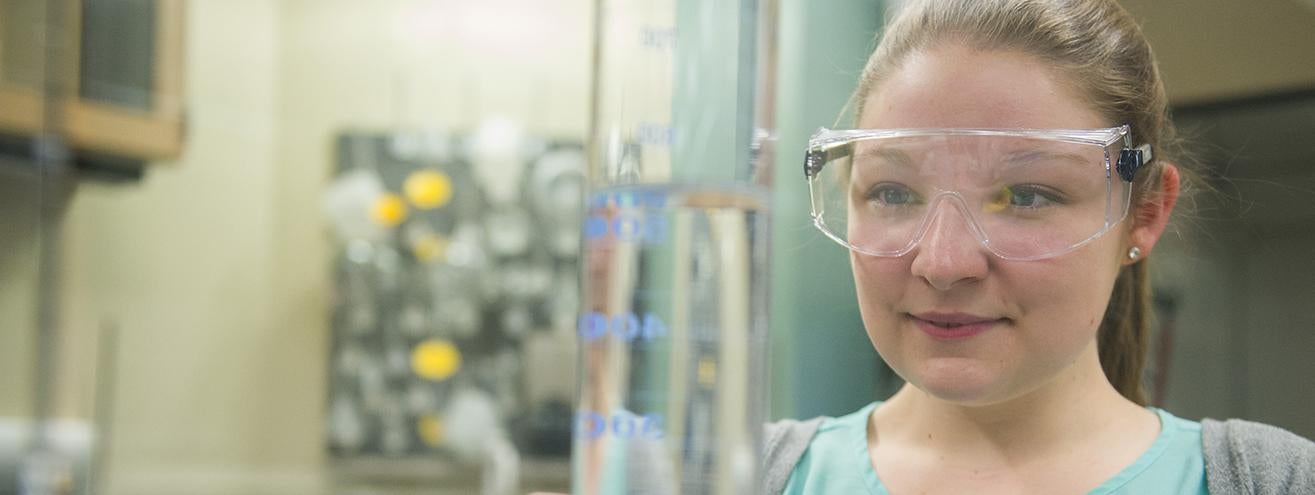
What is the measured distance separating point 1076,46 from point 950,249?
0.13m

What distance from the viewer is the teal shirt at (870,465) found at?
66cm

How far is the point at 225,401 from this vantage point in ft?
10.7

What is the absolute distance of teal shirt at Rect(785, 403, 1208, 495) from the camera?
0.66 m

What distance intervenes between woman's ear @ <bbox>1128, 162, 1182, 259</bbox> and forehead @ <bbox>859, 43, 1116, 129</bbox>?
59mm

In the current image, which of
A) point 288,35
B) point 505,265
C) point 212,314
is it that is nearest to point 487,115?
point 505,265

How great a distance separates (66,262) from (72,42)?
1.78 feet

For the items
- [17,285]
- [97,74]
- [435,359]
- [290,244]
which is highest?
[97,74]

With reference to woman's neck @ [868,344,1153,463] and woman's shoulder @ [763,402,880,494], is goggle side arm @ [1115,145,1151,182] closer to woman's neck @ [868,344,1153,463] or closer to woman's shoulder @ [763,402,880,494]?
woman's neck @ [868,344,1153,463]

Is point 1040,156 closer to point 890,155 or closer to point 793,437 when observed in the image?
point 890,155

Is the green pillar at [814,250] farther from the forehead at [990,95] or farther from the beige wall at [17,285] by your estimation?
the beige wall at [17,285]

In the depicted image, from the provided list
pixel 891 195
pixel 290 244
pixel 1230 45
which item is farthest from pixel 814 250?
pixel 290 244

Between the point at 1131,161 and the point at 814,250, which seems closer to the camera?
the point at 1131,161

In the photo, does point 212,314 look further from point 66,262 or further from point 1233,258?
point 1233,258

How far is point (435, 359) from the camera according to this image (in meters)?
3.09
